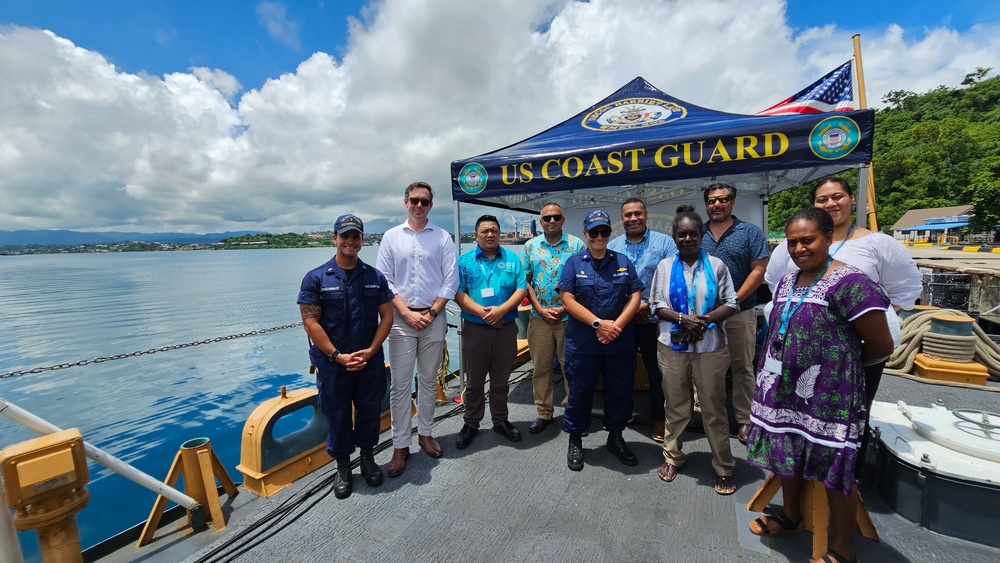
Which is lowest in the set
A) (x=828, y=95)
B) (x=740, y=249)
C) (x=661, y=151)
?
(x=740, y=249)

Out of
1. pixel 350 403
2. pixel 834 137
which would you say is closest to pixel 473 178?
pixel 350 403

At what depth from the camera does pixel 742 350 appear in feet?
9.50

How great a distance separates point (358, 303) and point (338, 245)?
39 centimetres

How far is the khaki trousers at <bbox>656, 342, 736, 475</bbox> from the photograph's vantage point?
2396mm

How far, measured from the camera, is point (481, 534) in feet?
7.10

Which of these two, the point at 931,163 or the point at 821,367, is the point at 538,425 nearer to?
the point at 821,367

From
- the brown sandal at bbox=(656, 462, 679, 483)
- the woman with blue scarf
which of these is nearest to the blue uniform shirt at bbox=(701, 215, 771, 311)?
the woman with blue scarf

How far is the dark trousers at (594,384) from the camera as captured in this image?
273 centimetres

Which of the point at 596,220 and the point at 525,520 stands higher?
the point at 596,220

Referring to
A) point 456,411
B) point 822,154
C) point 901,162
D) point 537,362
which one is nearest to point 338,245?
point 537,362

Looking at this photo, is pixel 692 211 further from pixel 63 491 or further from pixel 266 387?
pixel 266 387

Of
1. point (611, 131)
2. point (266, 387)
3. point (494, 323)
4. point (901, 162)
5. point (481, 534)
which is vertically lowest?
point (266, 387)

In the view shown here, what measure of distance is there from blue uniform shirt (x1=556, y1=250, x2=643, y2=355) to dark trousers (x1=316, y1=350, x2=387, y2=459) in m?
1.38

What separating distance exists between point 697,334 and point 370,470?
90.6 inches
